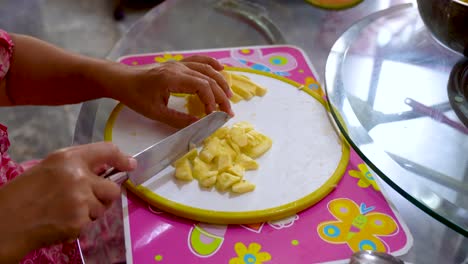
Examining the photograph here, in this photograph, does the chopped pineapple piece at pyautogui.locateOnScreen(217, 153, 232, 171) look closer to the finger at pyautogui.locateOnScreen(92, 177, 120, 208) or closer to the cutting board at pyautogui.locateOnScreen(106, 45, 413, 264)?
the cutting board at pyautogui.locateOnScreen(106, 45, 413, 264)

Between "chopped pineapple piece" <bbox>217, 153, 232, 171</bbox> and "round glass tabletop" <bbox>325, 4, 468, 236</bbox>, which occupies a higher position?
"round glass tabletop" <bbox>325, 4, 468, 236</bbox>

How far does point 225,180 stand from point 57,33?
1.90m

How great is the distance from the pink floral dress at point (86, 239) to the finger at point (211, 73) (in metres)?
0.27

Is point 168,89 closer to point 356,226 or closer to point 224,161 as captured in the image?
point 224,161

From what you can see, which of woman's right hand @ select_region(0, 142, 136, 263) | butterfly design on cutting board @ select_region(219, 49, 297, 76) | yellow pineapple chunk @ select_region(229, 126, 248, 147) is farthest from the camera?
butterfly design on cutting board @ select_region(219, 49, 297, 76)

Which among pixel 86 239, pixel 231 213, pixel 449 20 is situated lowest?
pixel 86 239

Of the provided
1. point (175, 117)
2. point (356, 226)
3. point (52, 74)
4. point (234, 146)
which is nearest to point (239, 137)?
point (234, 146)

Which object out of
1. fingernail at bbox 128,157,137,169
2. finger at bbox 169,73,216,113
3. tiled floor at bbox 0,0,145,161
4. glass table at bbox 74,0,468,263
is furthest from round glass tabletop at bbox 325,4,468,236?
tiled floor at bbox 0,0,145,161

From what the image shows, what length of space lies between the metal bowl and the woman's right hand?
0.59 metres

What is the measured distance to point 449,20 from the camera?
76 cm

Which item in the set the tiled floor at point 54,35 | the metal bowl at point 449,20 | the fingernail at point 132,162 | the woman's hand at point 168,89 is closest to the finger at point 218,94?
the woman's hand at point 168,89

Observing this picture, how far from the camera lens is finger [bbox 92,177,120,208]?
0.56m

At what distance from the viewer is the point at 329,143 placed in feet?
2.56

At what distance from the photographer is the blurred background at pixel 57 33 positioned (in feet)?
5.73
